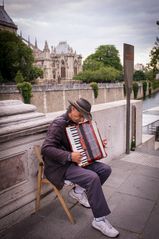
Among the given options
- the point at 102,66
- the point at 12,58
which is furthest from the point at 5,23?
the point at 12,58

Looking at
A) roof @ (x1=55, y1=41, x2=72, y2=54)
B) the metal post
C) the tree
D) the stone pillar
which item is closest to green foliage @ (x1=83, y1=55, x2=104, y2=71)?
the tree

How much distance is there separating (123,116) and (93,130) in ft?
7.87

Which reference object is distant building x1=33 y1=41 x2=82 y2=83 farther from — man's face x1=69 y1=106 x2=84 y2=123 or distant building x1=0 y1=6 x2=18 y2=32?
man's face x1=69 y1=106 x2=84 y2=123

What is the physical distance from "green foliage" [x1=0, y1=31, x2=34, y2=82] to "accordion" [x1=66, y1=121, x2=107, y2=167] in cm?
3769

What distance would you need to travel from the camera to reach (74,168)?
2.46m

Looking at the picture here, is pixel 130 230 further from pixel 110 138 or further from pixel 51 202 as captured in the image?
pixel 110 138

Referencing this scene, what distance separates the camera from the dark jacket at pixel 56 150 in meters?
2.40

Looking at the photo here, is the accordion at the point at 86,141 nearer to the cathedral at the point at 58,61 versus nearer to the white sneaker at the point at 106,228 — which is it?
the white sneaker at the point at 106,228

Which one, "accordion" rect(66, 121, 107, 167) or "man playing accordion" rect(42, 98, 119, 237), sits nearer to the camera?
"man playing accordion" rect(42, 98, 119, 237)

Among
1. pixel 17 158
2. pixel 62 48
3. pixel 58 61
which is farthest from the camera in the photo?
pixel 62 48

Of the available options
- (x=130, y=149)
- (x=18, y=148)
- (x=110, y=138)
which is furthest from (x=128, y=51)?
(x=18, y=148)

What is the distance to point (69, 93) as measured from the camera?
112ft

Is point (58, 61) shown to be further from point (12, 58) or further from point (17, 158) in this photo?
point (17, 158)

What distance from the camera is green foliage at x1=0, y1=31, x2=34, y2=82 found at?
124 ft
